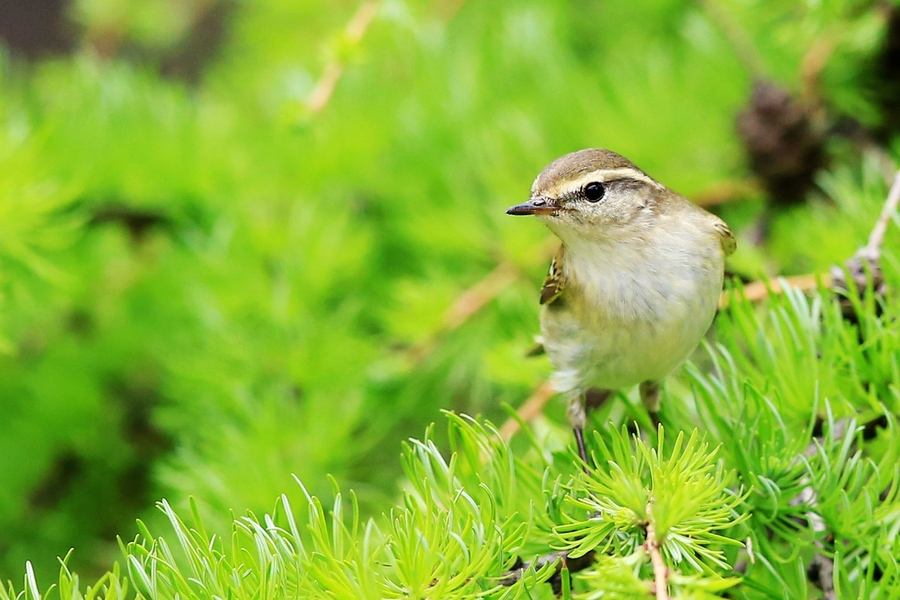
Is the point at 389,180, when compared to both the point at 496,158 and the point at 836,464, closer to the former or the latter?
the point at 496,158

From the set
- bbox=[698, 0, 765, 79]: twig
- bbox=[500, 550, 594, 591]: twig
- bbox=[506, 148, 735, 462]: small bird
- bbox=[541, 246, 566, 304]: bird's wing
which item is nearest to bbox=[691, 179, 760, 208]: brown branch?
bbox=[698, 0, 765, 79]: twig

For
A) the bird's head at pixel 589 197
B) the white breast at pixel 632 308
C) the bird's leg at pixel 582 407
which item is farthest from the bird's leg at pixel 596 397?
the bird's head at pixel 589 197

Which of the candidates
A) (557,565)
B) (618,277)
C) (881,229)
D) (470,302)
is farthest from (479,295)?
(557,565)

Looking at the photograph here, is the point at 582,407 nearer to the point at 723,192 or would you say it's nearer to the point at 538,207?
the point at 538,207

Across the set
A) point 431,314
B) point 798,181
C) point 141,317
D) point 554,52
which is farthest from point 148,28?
point 798,181

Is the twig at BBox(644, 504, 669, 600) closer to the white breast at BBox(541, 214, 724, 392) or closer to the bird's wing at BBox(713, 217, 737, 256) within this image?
the white breast at BBox(541, 214, 724, 392)

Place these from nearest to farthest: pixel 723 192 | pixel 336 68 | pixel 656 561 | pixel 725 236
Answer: pixel 656 561 → pixel 725 236 → pixel 336 68 → pixel 723 192

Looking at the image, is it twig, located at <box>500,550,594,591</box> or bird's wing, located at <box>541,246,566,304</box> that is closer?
twig, located at <box>500,550,594,591</box>
